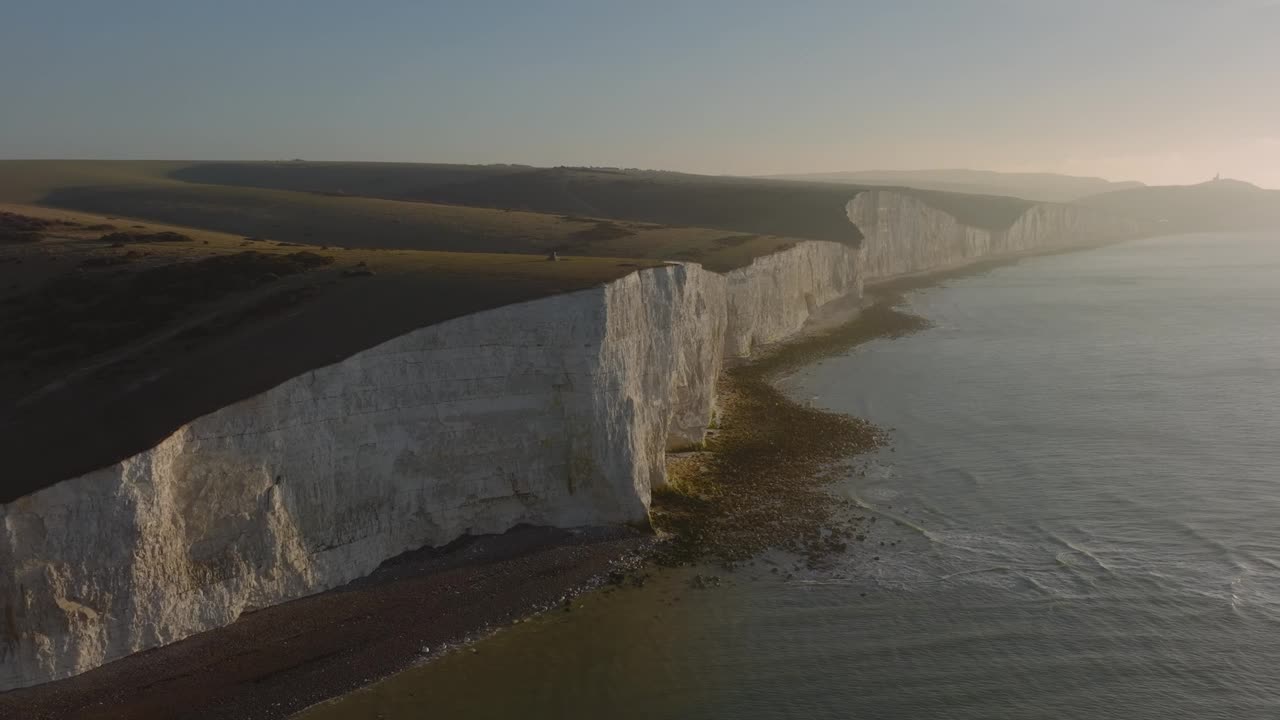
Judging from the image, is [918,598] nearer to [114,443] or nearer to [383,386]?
[383,386]

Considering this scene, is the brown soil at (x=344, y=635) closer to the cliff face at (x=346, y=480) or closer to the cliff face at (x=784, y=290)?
the cliff face at (x=346, y=480)

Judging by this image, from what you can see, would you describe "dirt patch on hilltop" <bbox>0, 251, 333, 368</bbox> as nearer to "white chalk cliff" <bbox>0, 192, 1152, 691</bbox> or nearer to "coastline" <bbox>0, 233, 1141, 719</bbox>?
"white chalk cliff" <bbox>0, 192, 1152, 691</bbox>

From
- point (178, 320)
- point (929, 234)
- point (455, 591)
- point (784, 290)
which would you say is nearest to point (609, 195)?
point (929, 234)

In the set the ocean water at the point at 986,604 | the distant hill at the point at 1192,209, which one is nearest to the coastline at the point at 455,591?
the ocean water at the point at 986,604

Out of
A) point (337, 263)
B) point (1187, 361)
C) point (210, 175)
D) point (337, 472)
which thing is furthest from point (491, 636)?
point (210, 175)

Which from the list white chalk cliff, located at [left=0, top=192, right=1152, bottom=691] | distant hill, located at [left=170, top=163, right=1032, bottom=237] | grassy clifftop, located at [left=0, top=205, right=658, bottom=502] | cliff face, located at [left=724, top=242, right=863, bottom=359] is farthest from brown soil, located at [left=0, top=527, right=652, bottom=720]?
distant hill, located at [left=170, top=163, right=1032, bottom=237]

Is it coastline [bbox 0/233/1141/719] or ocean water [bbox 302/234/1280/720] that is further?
ocean water [bbox 302/234/1280/720]
